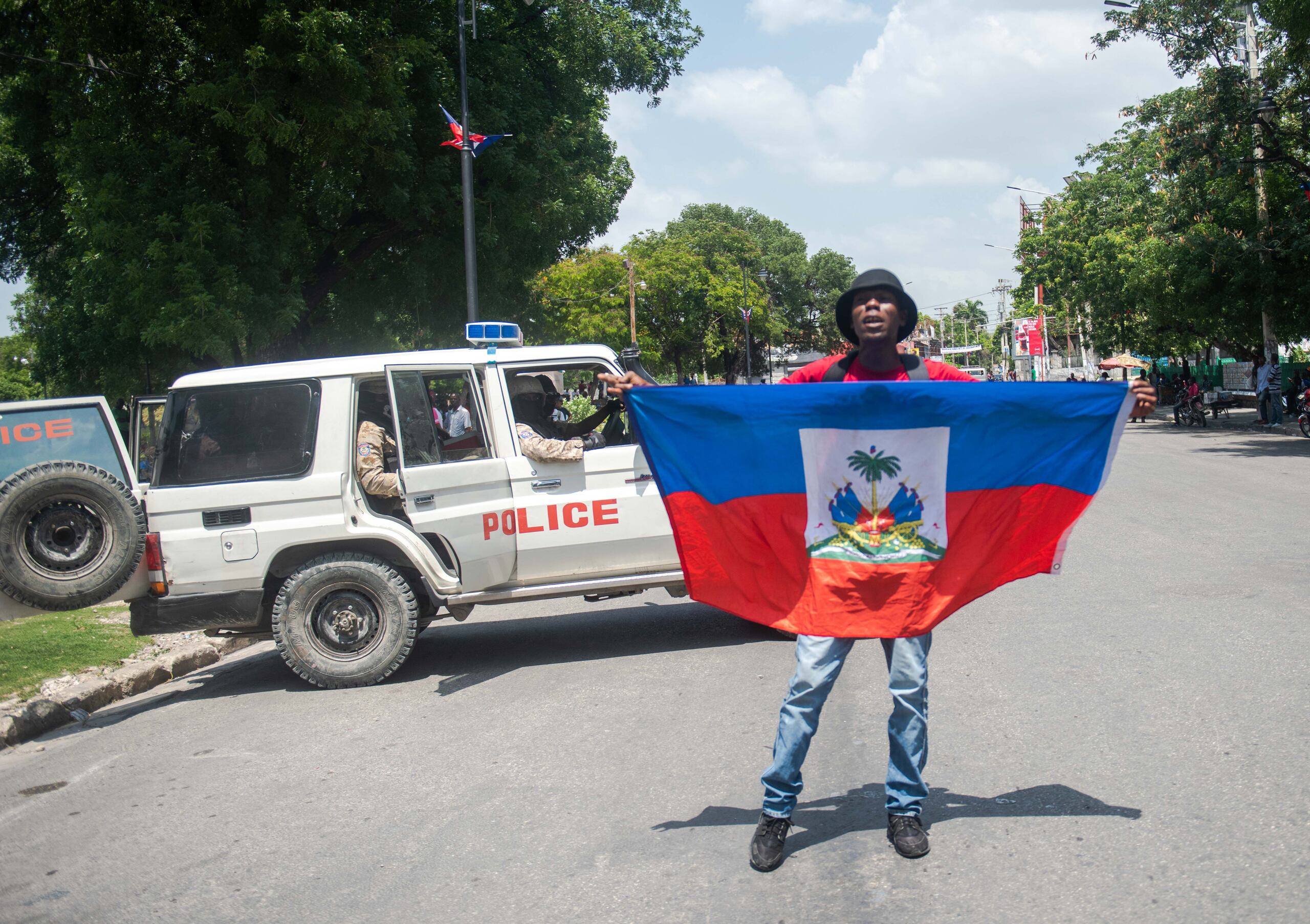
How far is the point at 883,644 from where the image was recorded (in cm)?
397

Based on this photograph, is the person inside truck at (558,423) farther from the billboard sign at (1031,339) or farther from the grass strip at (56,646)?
the billboard sign at (1031,339)

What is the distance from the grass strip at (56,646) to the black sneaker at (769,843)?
5.52 metres

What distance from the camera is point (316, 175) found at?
16.7m

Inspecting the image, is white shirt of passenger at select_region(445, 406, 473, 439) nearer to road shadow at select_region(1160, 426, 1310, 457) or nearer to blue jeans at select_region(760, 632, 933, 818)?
blue jeans at select_region(760, 632, 933, 818)

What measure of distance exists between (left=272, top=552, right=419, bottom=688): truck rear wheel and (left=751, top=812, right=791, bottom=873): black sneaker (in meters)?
3.86

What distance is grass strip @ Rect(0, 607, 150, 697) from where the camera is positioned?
7566 mm

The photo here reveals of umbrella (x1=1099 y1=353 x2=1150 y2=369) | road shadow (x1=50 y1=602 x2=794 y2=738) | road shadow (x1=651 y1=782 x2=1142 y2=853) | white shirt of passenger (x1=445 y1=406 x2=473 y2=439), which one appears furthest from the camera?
umbrella (x1=1099 y1=353 x2=1150 y2=369)

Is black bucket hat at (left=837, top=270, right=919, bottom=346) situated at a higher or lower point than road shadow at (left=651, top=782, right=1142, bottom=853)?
higher

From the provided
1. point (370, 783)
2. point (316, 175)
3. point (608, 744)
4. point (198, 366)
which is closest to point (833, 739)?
point (608, 744)

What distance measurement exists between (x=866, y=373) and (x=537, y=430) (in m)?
4.08

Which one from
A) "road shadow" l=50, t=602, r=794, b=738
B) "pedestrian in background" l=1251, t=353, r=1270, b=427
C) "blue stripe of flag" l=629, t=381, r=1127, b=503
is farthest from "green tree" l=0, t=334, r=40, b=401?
"blue stripe of flag" l=629, t=381, r=1127, b=503

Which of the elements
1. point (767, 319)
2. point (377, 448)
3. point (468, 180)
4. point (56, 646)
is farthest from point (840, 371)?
point (767, 319)

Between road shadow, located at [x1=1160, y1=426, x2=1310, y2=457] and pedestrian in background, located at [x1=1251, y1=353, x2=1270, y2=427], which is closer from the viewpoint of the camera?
road shadow, located at [x1=1160, y1=426, x2=1310, y2=457]

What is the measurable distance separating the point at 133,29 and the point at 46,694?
1180cm
